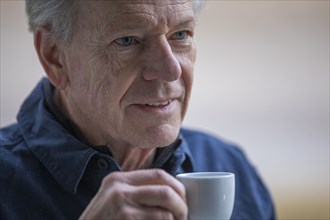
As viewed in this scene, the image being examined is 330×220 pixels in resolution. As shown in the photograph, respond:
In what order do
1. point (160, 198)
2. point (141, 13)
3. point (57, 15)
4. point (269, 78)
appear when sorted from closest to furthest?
point (160, 198)
point (141, 13)
point (57, 15)
point (269, 78)

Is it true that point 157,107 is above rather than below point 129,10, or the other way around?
below

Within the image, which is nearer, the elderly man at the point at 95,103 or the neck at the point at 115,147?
the elderly man at the point at 95,103

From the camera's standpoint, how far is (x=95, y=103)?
1.36 m

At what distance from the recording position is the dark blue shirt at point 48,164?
4.45 ft

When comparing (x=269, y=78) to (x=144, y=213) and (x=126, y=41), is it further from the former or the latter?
(x=144, y=213)

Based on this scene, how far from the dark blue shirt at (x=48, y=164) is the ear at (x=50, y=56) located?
0.38 ft

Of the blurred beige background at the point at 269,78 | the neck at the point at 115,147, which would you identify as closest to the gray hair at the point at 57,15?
the neck at the point at 115,147

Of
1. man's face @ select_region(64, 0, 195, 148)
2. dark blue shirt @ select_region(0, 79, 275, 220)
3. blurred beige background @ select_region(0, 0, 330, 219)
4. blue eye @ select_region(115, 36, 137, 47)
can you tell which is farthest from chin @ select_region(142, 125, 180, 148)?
blurred beige background @ select_region(0, 0, 330, 219)

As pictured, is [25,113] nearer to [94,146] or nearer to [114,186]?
[94,146]

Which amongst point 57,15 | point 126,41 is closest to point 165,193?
point 126,41

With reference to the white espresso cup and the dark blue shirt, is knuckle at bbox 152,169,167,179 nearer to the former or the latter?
the white espresso cup

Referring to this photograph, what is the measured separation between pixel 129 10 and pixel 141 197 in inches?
20.4

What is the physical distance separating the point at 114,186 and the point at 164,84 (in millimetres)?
413

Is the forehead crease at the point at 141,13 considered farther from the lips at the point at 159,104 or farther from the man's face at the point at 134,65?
the lips at the point at 159,104
